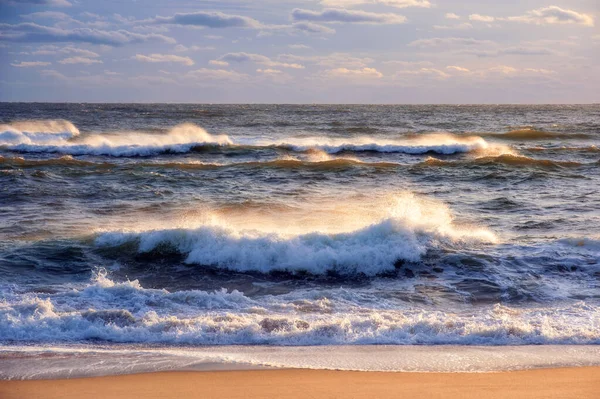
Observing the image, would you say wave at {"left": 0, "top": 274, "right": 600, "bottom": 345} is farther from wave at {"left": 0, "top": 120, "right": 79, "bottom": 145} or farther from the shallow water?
wave at {"left": 0, "top": 120, "right": 79, "bottom": 145}

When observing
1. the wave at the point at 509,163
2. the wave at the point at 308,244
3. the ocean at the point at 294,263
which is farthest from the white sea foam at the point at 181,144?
the wave at the point at 308,244

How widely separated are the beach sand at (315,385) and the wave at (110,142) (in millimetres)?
22783

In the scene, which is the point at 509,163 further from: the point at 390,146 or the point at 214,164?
the point at 214,164

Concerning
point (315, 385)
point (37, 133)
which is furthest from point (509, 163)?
point (37, 133)

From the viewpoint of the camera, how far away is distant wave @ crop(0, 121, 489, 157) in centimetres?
2770

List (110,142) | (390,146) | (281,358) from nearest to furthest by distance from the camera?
1. (281,358)
2. (390,146)
3. (110,142)

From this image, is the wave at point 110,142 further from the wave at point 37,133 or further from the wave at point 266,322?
the wave at point 266,322

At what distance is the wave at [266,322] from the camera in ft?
21.2

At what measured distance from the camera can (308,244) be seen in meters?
10.2

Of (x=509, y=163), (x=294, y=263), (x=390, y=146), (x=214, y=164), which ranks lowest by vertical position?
(x=294, y=263)

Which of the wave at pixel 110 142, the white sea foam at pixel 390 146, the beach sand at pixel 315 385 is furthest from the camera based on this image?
the white sea foam at pixel 390 146

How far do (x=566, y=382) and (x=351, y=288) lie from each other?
12.8ft

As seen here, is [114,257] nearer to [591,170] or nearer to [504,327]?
[504,327]

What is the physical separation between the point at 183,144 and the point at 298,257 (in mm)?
20345
